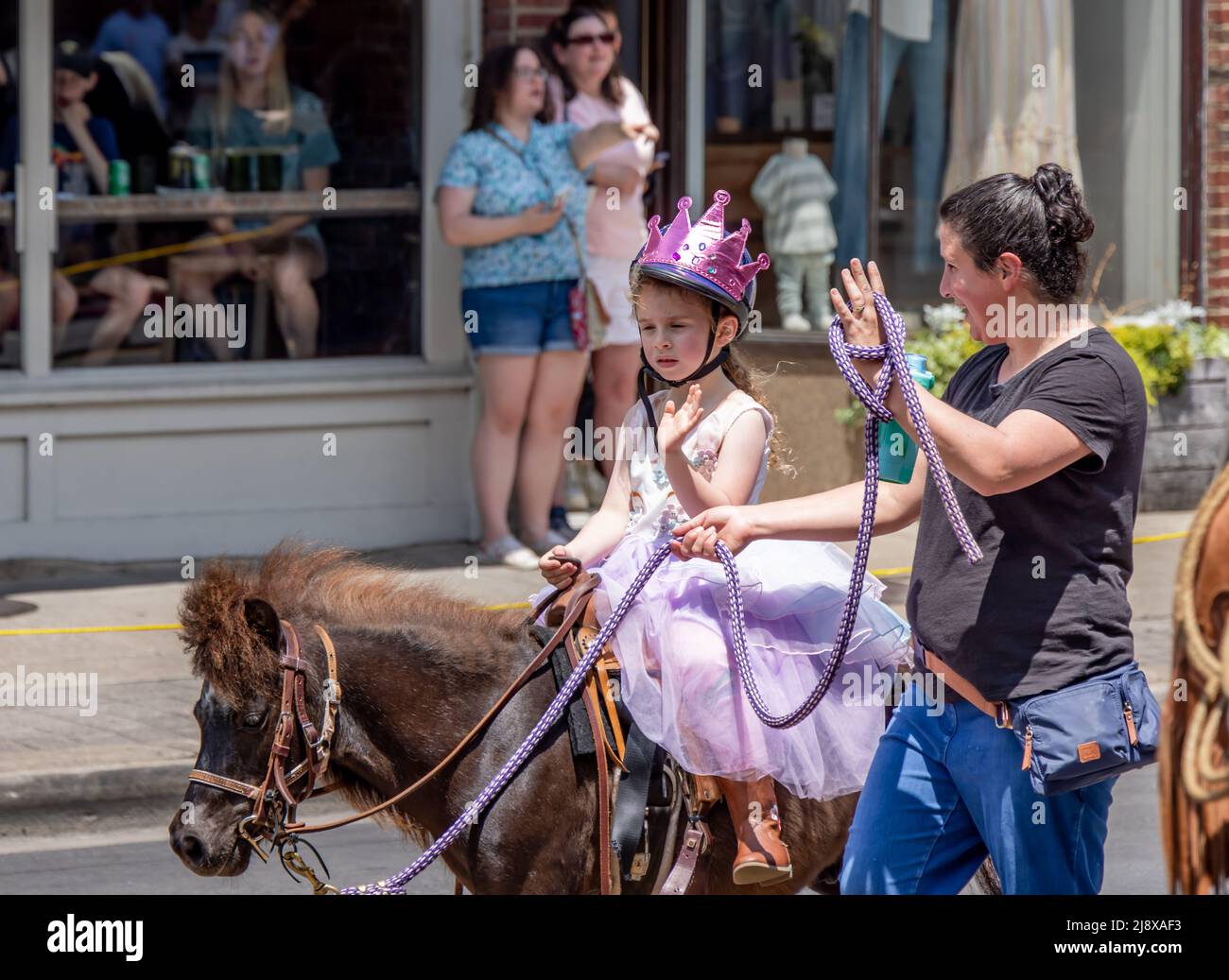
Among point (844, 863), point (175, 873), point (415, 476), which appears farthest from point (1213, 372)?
point (844, 863)

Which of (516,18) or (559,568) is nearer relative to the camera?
(559,568)

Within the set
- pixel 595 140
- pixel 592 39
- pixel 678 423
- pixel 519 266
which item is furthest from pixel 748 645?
pixel 592 39

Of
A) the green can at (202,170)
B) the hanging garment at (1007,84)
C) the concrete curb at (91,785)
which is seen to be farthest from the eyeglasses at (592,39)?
the concrete curb at (91,785)

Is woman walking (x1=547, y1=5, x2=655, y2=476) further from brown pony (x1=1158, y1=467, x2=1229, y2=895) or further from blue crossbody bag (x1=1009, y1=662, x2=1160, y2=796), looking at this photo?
brown pony (x1=1158, y1=467, x2=1229, y2=895)

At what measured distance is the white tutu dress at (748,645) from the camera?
4082 millimetres

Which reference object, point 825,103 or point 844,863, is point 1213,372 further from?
point 844,863

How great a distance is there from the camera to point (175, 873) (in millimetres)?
6113

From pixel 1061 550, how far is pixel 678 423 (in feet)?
2.67

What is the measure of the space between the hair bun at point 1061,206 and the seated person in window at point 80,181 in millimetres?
7249

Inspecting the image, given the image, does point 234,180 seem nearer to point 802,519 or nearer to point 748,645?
point 748,645

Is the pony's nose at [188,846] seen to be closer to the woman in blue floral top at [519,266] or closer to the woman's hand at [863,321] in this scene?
the woman's hand at [863,321]

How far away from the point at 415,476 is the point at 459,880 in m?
6.31

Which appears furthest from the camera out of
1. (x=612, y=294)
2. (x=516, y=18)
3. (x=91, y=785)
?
(x=516, y=18)

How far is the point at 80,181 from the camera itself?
9.88m
